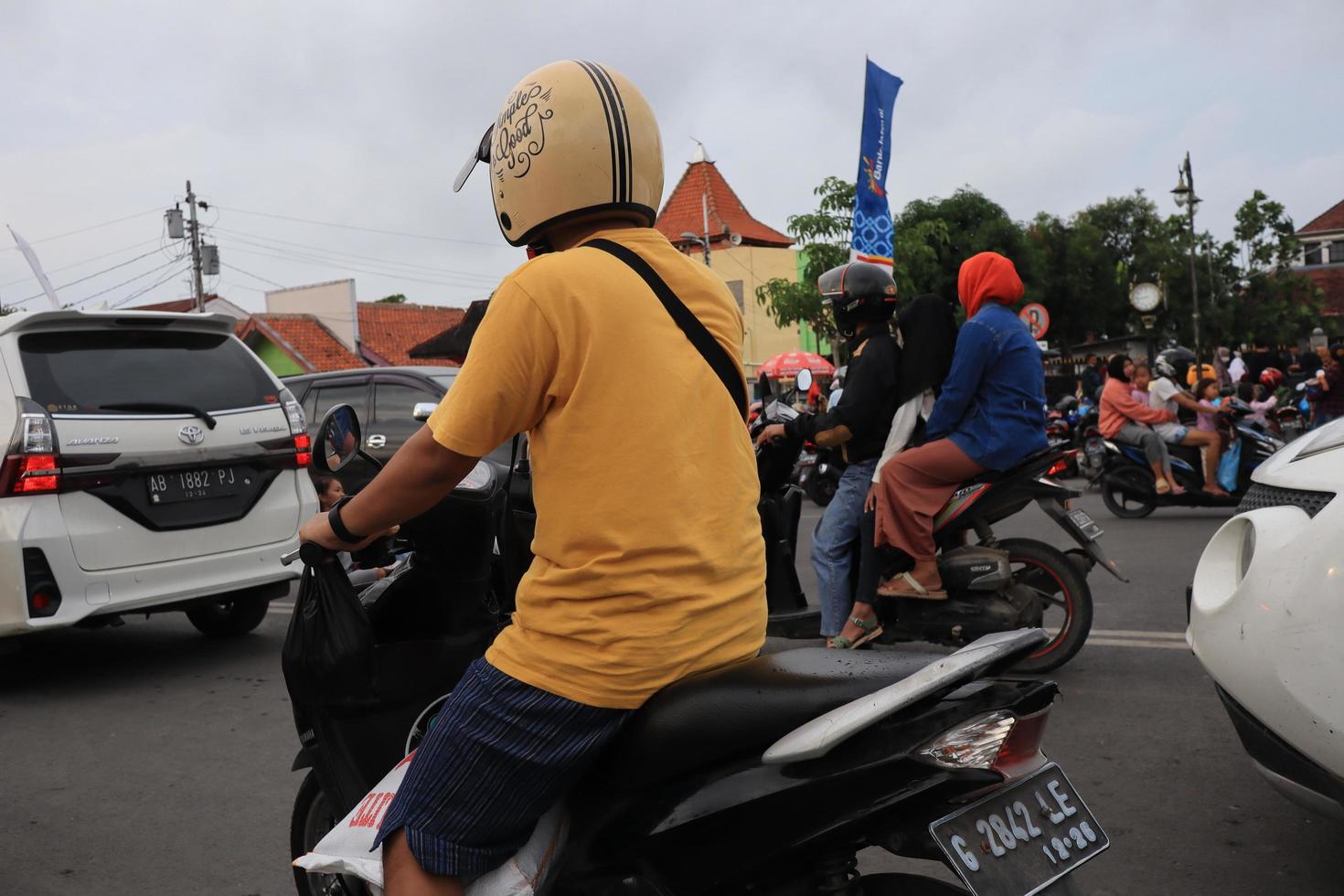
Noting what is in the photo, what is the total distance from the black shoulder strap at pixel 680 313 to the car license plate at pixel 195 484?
4.57 m

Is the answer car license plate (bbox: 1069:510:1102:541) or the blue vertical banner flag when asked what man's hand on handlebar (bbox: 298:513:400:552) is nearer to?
car license plate (bbox: 1069:510:1102:541)

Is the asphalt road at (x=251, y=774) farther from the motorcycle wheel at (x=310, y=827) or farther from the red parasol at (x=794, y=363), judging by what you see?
the red parasol at (x=794, y=363)

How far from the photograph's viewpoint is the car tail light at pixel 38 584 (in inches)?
208

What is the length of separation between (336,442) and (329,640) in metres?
0.38

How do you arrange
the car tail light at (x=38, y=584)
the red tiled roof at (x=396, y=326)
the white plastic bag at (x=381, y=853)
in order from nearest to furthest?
the white plastic bag at (x=381, y=853) < the car tail light at (x=38, y=584) < the red tiled roof at (x=396, y=326)

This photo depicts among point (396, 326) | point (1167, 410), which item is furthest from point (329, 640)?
point (396, 326)

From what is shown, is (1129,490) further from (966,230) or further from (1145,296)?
(966,230)

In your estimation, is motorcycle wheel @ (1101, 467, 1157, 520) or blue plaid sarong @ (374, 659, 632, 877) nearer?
blue plaid sarong @ (374, 659, 632, 877)

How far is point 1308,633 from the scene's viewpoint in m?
2.43

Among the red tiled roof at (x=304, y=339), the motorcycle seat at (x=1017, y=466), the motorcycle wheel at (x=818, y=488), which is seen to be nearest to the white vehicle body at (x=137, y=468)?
the motorcycle seat at (x=1017, y=466)

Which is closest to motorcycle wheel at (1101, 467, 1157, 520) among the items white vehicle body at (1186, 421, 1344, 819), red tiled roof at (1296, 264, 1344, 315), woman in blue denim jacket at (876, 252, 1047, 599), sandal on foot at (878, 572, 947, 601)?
woman in blue denim jacket at (876, 252, 1047, 599)

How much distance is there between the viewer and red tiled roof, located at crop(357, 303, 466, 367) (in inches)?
1772

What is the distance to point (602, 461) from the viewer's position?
1.79 m

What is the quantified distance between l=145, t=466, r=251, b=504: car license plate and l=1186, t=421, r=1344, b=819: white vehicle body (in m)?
4.72
